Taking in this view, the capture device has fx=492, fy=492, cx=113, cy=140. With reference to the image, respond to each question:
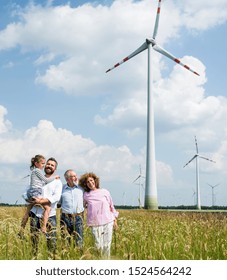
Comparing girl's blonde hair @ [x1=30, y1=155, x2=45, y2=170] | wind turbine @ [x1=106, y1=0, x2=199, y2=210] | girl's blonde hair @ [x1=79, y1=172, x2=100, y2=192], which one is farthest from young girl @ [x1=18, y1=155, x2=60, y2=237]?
wind turbine @ [x1=106, y1=0, x2=199, y2=210]

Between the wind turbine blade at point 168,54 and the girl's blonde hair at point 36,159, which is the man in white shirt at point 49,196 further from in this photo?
the wind turbine blade at point 168,54

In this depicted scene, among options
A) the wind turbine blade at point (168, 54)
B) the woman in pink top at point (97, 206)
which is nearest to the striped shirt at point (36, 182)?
the woman in pink top at point (97, 206)

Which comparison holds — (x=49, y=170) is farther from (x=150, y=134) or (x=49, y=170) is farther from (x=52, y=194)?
(x=150, y=134)

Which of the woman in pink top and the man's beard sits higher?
the man's beard

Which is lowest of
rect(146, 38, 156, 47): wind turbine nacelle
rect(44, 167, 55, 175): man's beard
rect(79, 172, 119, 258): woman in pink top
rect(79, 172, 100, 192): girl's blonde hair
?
rect(79, 172, 119, 258): woman in pink top

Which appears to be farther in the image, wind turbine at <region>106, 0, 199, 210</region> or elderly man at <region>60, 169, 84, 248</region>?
wind turbine at <region>106, 0, 199, 210</region>

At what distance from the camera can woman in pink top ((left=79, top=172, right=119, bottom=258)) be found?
8.90 meters

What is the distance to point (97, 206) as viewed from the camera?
29.7 feet

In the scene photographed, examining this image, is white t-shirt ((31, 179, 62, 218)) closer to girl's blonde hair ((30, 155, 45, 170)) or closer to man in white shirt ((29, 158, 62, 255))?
man in white shirt ((29, 158, 62, 255))

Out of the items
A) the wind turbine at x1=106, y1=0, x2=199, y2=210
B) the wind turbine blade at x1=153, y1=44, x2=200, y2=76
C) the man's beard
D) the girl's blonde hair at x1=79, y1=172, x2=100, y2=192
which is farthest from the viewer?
the wind turbine blade at x1=153, y1=44, x2=200, y2=76

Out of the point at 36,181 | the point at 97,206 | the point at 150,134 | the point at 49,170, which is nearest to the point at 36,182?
the point at 36,181
